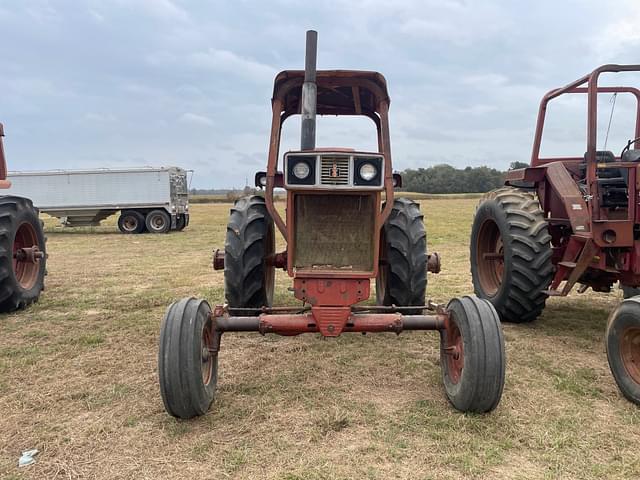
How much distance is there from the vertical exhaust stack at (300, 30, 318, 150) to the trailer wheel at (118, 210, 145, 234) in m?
16.7

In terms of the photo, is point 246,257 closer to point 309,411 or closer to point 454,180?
point 309,411

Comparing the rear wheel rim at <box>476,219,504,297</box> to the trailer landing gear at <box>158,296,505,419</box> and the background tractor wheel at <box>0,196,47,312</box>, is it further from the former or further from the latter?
the background tractor wheel at <box>0,196,47,312</box>

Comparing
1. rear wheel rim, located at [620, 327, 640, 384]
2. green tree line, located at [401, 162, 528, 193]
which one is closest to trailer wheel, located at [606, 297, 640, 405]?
rear wheel rim, located at [620, 327, 640, 384]

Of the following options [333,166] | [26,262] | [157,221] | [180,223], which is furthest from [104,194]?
[333,166]

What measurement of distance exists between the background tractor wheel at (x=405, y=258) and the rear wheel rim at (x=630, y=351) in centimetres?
170

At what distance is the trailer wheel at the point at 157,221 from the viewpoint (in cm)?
1923

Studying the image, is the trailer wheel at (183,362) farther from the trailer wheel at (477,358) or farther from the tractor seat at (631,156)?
the tractor seat at (631,156)

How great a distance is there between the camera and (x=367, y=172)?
11.5 ft

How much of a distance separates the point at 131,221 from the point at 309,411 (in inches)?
695

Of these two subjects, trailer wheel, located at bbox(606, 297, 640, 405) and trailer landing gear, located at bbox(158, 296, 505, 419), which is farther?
trailer wheel, located at bbox(606, 297, 640, 405)

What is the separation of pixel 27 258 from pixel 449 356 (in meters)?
5.54

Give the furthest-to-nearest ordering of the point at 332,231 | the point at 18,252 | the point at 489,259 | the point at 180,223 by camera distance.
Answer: the point at 180,223, the point at 18,252, the point at 489,259, the point at 332,231

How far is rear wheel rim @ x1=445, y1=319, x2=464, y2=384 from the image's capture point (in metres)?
3.38

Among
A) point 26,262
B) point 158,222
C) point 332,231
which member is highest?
point 332,231
